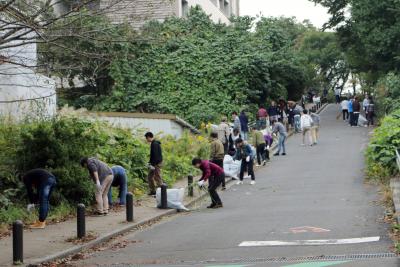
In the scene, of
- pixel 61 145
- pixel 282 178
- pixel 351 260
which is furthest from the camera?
pixel 282 178

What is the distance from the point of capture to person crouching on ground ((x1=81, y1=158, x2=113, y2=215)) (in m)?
16.4

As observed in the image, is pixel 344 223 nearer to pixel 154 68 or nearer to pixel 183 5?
pixel 154 68

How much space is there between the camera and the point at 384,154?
21.5 m

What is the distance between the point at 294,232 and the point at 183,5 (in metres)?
34.4

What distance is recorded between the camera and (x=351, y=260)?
10.6 m

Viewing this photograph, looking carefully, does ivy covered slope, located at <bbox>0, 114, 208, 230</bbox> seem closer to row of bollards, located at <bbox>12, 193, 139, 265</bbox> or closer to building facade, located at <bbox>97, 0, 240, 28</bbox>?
row of bollards, located at <bbox>12, 193, 139, 265</bbox>

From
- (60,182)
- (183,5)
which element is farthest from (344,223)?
(183,5)

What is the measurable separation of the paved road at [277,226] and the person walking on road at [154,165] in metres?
2.11

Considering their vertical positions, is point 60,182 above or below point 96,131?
below

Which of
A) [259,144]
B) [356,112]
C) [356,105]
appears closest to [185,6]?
[356,112]

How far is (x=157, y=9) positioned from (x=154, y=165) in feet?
22.2

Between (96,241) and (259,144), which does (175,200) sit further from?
(259,144)

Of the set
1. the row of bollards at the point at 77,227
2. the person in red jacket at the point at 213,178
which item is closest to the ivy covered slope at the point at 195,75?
the person in red jacket at the point at 213,178

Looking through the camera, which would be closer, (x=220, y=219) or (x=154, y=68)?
(x=220, y=219)
